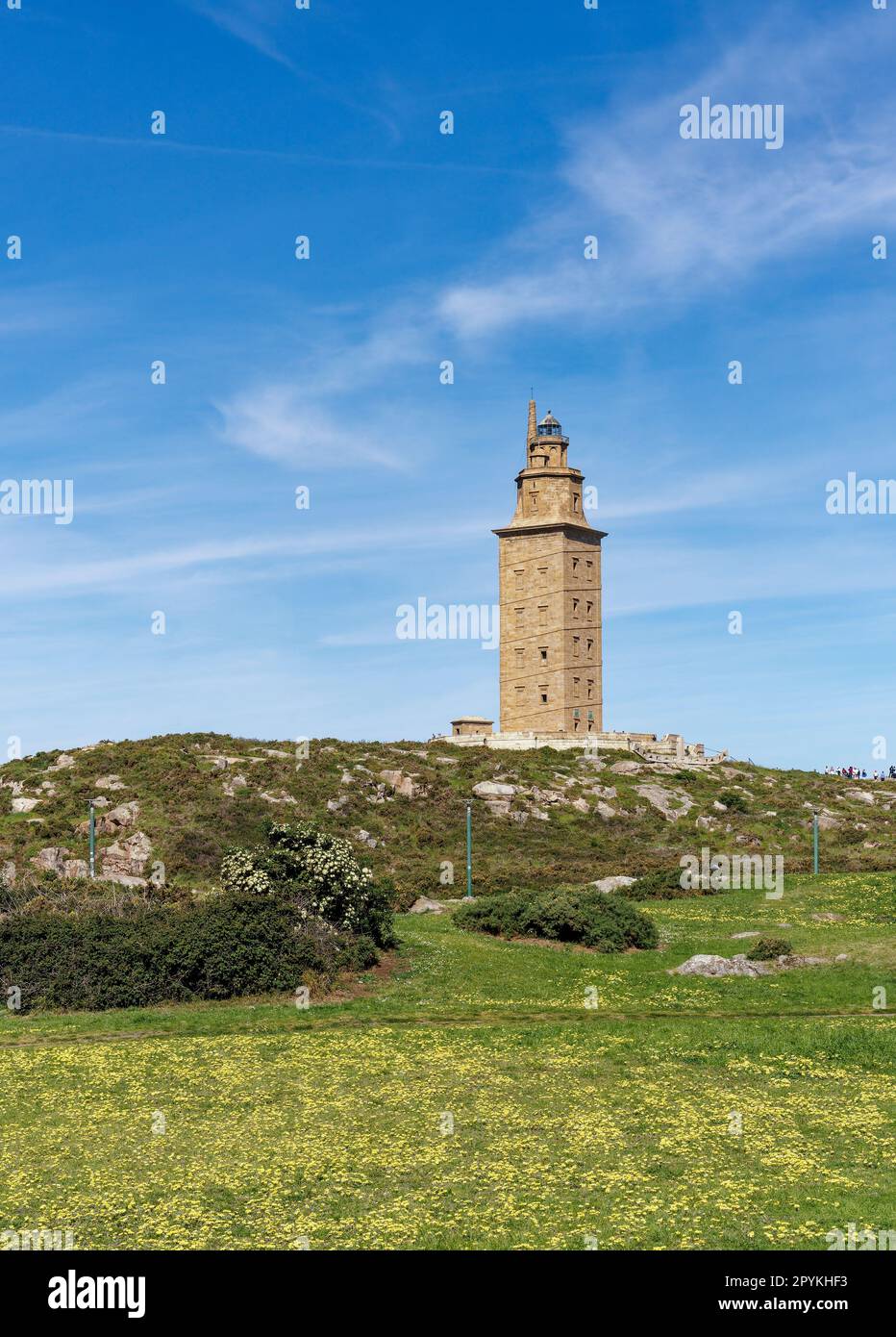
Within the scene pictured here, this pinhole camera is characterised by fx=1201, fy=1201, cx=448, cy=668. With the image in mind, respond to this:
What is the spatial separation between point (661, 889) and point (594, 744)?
112 feet

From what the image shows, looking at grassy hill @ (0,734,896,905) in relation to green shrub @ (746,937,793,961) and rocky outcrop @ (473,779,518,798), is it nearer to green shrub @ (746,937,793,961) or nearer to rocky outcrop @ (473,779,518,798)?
rocky outcrop @ (473,779,518,798)

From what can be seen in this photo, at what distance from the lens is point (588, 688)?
8256 centimetres

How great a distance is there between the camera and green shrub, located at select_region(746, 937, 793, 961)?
3133cm

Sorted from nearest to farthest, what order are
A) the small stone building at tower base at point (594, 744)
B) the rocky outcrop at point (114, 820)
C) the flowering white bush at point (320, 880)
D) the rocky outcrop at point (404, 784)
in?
1. the flowering white bush at point (320, 880)
2. the rocky outcrop at point (114, 820)
3. the rocky outcrop at point (404, 784)
4. the small stone building at tower base at point (594, 744)

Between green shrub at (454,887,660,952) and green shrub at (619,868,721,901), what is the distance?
23.1ft

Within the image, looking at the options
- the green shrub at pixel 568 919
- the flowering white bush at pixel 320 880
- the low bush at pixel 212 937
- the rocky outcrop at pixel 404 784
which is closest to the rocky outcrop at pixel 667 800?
the rocky outcrop at pixel 404 784

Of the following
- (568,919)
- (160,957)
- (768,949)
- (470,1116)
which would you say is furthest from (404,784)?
(470,1116)

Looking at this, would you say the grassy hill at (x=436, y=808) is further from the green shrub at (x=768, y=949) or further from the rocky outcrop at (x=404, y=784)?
the green shrub at (x=768, y=949)

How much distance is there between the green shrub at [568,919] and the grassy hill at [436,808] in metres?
7.84

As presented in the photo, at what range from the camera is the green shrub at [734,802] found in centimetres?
6638

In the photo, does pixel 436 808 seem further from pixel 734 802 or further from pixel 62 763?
pixel 62 763

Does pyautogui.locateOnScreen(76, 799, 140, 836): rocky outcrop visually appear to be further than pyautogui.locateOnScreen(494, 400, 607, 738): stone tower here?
No

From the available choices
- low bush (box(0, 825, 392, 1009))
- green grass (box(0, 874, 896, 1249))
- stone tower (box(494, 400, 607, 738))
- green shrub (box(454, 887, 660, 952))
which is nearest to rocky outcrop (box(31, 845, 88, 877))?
low bush (box(0, 825, 392, 1009))
